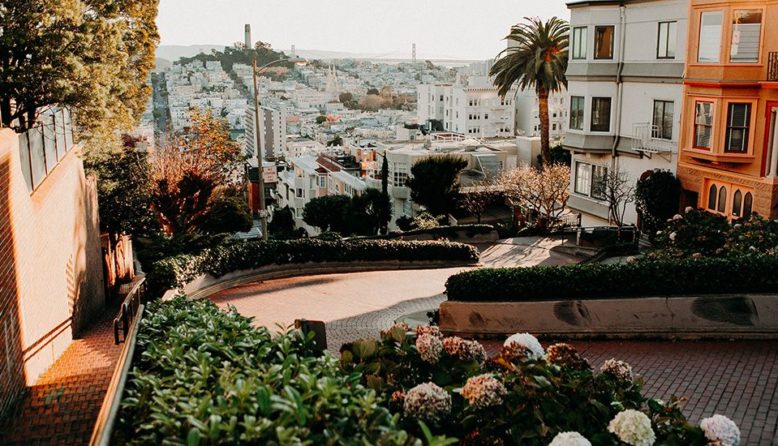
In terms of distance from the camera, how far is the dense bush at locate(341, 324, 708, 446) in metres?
5.45

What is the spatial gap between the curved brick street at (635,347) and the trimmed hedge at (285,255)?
0.85m

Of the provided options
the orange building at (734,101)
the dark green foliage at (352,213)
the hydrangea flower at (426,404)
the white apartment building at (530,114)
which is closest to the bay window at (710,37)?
the orange building at (734,101)

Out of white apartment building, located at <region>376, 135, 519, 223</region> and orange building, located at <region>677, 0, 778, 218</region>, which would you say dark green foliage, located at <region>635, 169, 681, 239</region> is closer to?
orange building, located at <region>677, 0, 778, 218</region>

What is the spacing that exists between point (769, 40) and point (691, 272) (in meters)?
16.0

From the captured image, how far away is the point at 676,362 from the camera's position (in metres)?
11.1

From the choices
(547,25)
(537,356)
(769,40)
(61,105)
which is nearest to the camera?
(537,356)

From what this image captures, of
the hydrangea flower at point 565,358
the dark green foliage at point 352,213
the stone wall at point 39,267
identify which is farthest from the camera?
the dark green foliage at point 352,213

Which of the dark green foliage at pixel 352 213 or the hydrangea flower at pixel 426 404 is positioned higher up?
the hydrangea flower at pixel 426 404

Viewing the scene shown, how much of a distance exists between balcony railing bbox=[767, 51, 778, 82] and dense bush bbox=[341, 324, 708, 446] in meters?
22.0

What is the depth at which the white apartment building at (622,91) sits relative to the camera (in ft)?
98.7

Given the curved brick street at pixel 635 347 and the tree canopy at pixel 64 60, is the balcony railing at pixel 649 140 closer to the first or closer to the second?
the curved brick street at pixel 635 347

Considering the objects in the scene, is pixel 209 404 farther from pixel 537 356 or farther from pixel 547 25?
pixel 547 25

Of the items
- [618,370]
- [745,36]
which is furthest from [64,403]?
[745,36]

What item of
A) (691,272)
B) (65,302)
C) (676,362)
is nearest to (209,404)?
(676,362)
